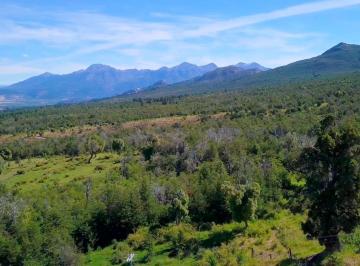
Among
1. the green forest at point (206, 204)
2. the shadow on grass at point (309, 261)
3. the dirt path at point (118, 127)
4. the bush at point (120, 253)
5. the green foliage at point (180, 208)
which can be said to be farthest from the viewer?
the dirt path at point (118, 127)

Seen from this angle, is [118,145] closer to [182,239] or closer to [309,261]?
[182,239]

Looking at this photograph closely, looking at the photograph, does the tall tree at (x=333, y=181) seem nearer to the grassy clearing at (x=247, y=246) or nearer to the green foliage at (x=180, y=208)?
the grassy clearing at (x=247, y=246)

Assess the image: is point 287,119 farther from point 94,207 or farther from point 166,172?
point 94,207

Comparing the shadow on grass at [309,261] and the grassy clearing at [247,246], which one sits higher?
the shadow on grass at [309,261]

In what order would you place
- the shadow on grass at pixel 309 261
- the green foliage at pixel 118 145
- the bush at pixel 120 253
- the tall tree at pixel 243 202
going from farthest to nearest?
the green foliage at pixel 118 145
the tall tree at pixel 243 202
the bush at pixel 120 253
the shadow on grass at pixel 309 261

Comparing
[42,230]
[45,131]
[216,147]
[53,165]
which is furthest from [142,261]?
[45,131]

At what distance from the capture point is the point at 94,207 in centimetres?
6294

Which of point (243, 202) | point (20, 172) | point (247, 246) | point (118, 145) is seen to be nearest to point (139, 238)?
point (243, 202)

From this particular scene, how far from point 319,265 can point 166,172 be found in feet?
180

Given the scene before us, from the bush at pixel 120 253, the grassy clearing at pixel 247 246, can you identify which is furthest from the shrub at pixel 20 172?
the bush at pixel 120 253

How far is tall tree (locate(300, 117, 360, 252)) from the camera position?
37.6m

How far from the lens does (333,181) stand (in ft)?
127

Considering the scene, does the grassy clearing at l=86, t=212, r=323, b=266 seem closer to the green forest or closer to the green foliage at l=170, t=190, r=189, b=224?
the green forest

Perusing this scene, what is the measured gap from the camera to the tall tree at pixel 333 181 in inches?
1479
